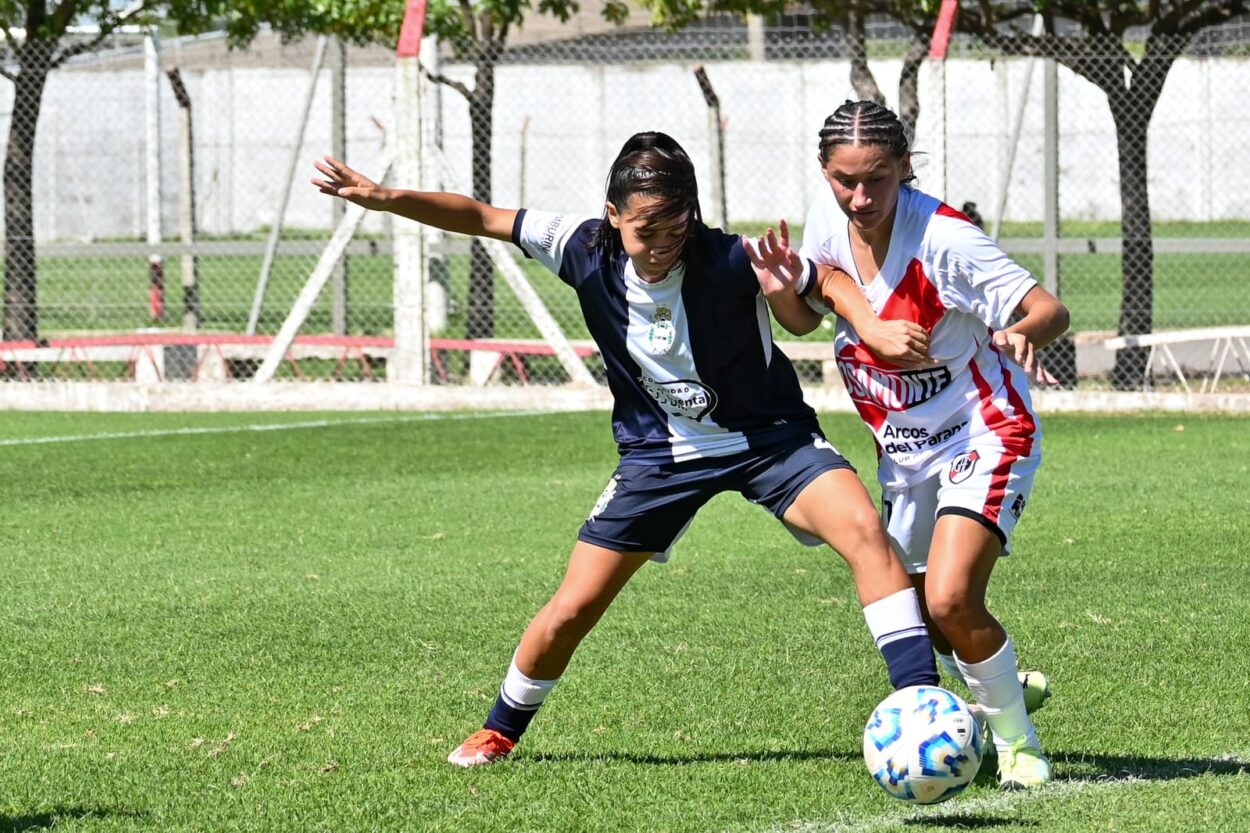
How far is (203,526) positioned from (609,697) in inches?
148

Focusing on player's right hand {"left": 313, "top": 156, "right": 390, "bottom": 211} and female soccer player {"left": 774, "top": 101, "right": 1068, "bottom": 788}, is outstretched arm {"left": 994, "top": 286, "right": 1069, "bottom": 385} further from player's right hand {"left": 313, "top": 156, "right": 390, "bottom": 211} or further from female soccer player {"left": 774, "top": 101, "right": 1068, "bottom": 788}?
player's right hand {"left": 313, "top": 156, "right": 390, "bottom": 211}

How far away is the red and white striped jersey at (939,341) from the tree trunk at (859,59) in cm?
1030

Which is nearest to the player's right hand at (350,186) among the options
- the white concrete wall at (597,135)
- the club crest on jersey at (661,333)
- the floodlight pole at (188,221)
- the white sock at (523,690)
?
the club crest on jersey at (661,333)

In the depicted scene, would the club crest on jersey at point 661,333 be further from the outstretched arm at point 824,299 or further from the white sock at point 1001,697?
the white sock at point 1001,697

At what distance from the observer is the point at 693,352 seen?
4.59 metres

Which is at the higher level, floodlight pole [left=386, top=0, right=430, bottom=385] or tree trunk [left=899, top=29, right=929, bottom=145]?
tree trunk [left=899, top=29, right=929, bottom=145]

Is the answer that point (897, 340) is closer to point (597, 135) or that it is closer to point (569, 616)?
point (569, 616)

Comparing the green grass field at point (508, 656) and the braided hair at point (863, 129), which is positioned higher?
the braided hair at point (863, 129)

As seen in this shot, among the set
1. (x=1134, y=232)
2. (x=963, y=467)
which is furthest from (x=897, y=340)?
(x=1134, y=232)

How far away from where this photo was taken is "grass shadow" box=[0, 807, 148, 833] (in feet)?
13.8

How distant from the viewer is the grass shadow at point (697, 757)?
4766 millimetres

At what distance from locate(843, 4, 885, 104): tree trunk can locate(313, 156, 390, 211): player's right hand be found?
10.2 metres

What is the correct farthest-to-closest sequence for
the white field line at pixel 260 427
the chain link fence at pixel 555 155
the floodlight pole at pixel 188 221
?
the chain link fence at pixel 555 155 < the floodlight pole at pixel 188 221 < the white field line at pixel 260 427

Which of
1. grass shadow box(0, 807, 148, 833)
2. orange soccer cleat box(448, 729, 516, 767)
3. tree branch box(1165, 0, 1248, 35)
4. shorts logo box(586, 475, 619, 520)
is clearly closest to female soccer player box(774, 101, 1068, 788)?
A: shorts logo box(586, 475, 619, 520)
